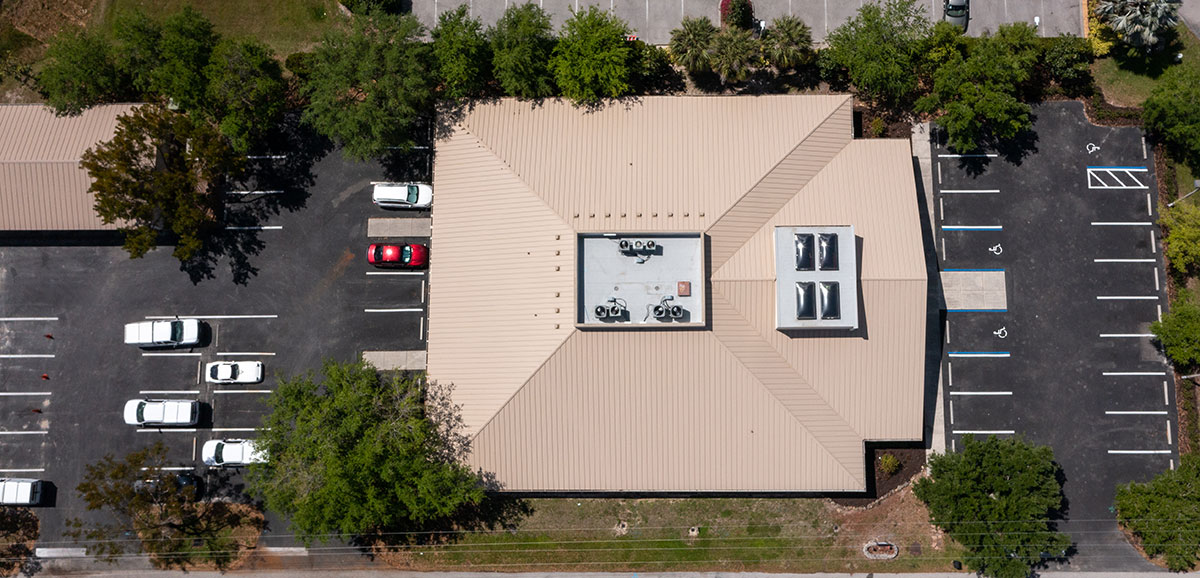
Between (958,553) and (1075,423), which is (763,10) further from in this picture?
(958,553)

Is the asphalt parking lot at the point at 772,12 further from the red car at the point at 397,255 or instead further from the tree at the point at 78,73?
the tree at the point at 78,73

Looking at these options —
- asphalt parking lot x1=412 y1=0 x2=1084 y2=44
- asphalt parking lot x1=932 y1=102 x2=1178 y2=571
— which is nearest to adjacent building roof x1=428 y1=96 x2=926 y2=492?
asphalt parking lot x1=932 y1=102 x2=1178 y2=571

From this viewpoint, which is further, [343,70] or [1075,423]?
[1075,423]

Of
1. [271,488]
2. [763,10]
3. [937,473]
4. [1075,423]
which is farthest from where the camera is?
[763,10]

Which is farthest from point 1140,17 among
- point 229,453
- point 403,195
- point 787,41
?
point 229,453

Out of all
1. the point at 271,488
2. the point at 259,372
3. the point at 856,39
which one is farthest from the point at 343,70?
the point at 856,39

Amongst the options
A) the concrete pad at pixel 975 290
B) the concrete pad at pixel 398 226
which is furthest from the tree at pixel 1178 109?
the concrete pad at pixel 398 226

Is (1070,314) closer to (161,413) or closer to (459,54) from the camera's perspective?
(459,54)
